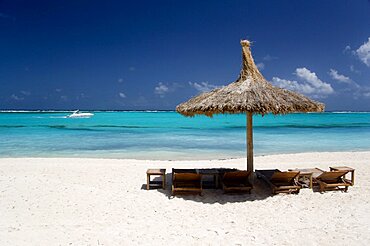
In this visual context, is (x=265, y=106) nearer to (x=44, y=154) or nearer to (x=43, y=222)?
(x=43, y=222)

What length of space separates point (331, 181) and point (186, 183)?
302 centimetres

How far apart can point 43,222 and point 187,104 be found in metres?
3.60

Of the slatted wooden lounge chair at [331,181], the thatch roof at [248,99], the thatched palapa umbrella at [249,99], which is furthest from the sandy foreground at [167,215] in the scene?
the thatch roof at [248,99]

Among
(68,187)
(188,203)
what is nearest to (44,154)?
(68,187)

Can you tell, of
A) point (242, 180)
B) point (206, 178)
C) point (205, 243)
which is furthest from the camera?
point (206, 178)

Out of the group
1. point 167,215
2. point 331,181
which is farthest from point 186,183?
point 331,181

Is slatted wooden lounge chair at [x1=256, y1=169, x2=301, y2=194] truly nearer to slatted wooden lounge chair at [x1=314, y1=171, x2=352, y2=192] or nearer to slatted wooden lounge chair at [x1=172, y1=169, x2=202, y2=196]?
slatted wooden lounge chair at [x1=314, y1=171, x2=352, y2=192]

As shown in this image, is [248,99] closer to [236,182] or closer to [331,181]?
[236,182]

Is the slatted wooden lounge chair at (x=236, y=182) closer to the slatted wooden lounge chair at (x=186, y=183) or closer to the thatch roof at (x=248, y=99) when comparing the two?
the slatted wooden lounge chair at (x=186, y=183)

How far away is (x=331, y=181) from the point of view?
21.2ft

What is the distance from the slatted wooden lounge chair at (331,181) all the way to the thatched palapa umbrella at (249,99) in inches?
52.5

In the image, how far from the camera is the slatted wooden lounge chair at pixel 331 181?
20.6 ft

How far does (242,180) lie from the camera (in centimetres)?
635

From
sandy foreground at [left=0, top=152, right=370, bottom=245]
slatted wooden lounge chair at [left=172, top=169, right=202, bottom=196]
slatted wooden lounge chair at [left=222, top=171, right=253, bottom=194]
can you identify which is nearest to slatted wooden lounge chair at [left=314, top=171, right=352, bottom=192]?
sandy foreground at [left=0, top=152, right=370, bottom=245]
